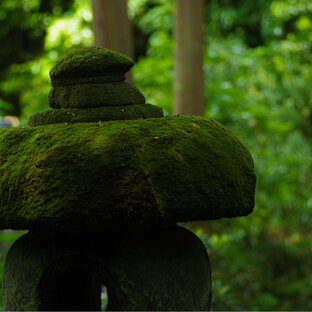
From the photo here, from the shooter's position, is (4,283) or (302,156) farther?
(302,156)

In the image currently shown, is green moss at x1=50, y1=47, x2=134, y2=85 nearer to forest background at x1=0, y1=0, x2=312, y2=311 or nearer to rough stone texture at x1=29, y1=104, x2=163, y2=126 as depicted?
rough stone texture at x1=29, y1=104, x2=163, y2=126

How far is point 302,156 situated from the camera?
7.38m

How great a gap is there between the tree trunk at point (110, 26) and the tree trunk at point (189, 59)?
1.56 meters

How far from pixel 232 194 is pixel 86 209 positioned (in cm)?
70

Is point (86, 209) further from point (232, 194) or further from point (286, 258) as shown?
point (286, 258)

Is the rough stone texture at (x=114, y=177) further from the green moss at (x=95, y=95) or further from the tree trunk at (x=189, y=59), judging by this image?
the tree trunk at (x=189, y=59)

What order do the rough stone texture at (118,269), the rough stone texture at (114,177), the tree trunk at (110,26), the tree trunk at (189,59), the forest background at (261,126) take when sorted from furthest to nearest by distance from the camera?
the tree trunk at (189,59), the forest background at (261,126), the tree trunk at (110,26), the rough stone texture at (118,269), the rough stone texture at (114,177)

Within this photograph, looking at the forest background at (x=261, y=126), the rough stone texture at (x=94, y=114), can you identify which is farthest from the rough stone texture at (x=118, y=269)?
the forest background at (x=261, y=126)

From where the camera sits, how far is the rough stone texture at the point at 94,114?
2260 millimetres

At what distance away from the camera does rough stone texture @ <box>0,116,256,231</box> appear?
189 cm

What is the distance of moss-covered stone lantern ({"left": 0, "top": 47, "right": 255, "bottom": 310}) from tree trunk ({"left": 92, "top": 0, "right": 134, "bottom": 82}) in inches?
105

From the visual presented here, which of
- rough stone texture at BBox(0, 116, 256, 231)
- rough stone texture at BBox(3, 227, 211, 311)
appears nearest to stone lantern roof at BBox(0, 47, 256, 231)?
rough stone texture at BBox(0, 116, 256, 231)

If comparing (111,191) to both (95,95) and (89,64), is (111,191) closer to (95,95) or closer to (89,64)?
(95,95)

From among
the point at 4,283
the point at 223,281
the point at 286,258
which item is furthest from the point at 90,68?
the point at 286,258
